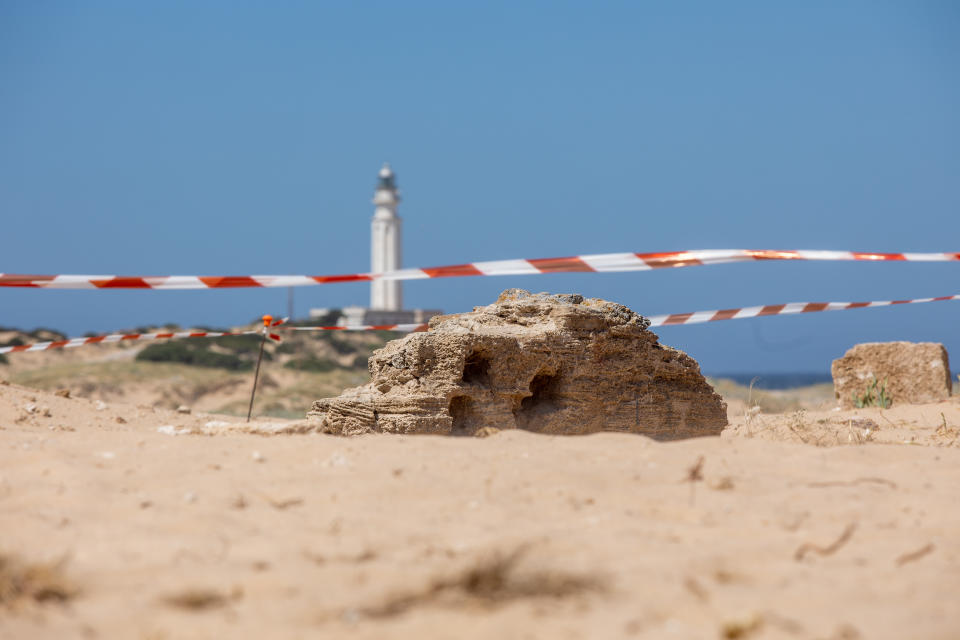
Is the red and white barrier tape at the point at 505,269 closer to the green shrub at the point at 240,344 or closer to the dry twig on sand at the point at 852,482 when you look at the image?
the dry twig on sand at the point at 852,482

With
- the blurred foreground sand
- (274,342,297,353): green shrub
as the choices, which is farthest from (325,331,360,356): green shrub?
the blurred foreground sand

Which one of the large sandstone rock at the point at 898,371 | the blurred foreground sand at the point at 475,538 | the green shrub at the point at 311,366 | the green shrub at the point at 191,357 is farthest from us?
the green shrub at the point at 191,357

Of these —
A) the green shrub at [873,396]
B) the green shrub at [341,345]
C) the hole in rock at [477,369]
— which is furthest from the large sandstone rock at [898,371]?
the green shrub at [341,345]

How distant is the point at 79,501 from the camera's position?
3.75 meters

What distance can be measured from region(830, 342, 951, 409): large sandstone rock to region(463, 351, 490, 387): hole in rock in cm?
799

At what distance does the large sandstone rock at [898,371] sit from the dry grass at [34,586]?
1235 centimetres

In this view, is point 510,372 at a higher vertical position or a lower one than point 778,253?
lower

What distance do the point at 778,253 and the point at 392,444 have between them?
4682mm

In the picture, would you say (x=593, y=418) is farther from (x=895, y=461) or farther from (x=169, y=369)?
(x=169, y=369)

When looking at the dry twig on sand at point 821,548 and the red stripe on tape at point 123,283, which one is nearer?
the dry twig on sand at point 821,548

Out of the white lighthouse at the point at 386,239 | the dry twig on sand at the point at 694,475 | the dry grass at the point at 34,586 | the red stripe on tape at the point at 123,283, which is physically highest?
the white lighthouse at the point at 386,239

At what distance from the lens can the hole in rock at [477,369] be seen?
287 inches

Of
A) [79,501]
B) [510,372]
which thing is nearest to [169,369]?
[510,372]

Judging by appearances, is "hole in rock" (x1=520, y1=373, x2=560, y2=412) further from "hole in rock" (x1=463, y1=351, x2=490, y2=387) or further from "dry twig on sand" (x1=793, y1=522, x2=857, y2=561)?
"dry twig on sand" (x1=793, y1=522, x2=857, y2=561)
